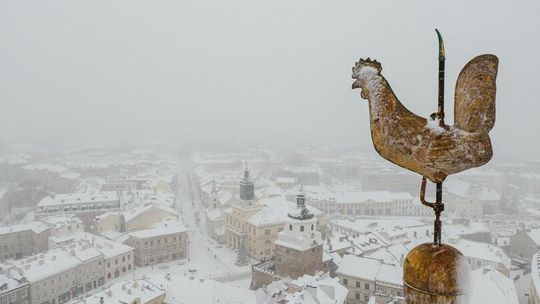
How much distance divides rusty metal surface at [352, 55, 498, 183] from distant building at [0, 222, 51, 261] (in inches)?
2158

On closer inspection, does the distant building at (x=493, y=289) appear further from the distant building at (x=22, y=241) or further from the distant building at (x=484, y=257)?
the distant building at (x=22, y=241)

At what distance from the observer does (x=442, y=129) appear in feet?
7.70

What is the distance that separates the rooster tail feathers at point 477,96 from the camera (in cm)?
234

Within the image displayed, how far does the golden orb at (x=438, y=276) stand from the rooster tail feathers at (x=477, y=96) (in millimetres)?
722

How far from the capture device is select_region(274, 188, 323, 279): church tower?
34531mm

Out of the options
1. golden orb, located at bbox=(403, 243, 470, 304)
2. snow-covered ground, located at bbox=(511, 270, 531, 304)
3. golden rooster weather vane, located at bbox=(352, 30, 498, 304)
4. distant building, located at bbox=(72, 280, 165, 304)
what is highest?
golden rooster weather vane, located at bbox=(352, 30, 498, 304)

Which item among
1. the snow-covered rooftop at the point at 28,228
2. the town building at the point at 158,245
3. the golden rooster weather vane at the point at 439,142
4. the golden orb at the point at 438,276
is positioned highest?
the golden rooster weather vane at the point at 439,142

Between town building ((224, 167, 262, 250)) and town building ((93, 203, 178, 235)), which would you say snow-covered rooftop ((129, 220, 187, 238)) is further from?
town building ((224, 167, 262, 250))

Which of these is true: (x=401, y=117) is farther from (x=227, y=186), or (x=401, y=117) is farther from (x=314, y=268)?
(x=227, y=186)

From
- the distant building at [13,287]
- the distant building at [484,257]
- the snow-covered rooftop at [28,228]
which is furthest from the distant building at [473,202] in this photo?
the distant building at [13,287]

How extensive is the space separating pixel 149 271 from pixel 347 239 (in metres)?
21.6

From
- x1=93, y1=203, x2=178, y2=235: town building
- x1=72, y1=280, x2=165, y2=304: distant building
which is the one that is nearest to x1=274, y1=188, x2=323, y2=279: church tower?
x1=72, y1=280, x2=165, y2=304: distant building

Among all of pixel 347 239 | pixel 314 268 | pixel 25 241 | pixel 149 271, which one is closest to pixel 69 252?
pixel 149 271

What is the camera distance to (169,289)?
31.1m
